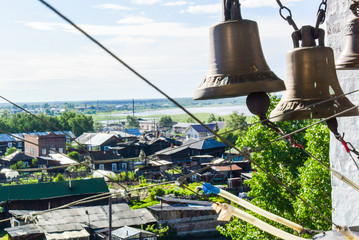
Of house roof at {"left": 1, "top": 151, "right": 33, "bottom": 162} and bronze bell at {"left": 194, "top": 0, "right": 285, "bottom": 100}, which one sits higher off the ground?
bronze bell at {"left": 194, "top": 0, "right": 285, "bottom": 100}

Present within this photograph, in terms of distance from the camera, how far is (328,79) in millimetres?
2873

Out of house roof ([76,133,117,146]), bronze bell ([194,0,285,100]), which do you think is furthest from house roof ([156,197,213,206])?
house roof ([76,133,117,146])

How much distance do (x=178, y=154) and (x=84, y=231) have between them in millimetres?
22903

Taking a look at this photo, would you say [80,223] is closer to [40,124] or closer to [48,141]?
[48,141]

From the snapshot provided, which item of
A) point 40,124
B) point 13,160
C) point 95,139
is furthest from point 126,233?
point 40,124

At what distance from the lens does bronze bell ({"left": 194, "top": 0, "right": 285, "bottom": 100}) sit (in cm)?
221

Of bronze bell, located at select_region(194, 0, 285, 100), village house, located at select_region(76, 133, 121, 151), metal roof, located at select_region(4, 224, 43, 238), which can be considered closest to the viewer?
bronze bell, located at select_region(194, 0, 285, 100)

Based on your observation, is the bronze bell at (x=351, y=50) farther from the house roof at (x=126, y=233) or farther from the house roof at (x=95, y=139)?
the house roof at (x=95, y=139)

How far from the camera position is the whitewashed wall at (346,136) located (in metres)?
4.10

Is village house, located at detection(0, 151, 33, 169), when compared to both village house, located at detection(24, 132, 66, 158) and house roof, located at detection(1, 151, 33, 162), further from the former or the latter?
village house, located at detection(24, 132, 66, 158)

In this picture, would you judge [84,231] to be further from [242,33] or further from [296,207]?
[242,33]

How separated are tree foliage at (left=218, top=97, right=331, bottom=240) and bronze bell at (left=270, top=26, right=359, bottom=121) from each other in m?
6.66

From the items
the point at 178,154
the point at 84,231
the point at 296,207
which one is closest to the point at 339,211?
the point at 296,207

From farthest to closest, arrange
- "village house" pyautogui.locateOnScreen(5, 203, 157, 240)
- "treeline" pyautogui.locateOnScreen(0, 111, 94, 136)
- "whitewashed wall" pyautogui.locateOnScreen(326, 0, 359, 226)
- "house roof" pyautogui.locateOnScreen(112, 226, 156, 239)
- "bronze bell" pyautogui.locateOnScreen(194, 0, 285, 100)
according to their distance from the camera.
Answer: "treeline" pyautogui.locateOnScreen(0, 111, 94, 136) < "village house" pyautogui.locateOnScreen(5, 203, 157, 240) < "house roof" pyautogui.locateOnScreen(112, 226, 156, 239) < "whitewashed wall" pyautogui.locateOnScreen(326, 0, 359, 226) < "bronze bell" pyautogui.locateOnScreen(194, 0, 285, 100)
